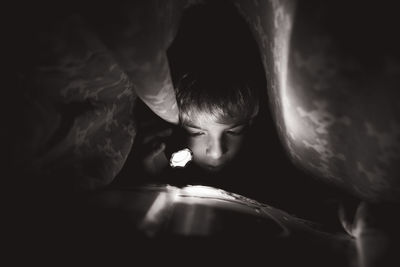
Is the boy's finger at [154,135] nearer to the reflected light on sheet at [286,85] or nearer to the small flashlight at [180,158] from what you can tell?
the small flashlight at [180,158]

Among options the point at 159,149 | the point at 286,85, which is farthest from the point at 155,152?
the point at 286,85

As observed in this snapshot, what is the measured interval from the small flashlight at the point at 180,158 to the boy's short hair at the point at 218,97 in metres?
0.12

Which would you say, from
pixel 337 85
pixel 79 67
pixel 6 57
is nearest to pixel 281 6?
pixel 337 85

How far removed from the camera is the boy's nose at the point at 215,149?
970mm

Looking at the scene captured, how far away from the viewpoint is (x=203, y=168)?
1.07m

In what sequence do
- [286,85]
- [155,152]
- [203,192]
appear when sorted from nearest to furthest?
[286,85] → [203,192] → [155,152]

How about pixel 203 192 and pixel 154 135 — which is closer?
Answer: pixel 203 192

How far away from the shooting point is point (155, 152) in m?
1.09

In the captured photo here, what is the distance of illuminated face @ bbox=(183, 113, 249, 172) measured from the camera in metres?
0.96

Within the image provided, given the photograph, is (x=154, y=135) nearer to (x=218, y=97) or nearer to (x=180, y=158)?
(x=180, y=158)

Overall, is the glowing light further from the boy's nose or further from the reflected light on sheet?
the reflected light on sheet

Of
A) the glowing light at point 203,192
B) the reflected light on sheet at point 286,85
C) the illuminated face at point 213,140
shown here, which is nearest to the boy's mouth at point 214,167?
the illuminated face at point 213,140

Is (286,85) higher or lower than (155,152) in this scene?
higher

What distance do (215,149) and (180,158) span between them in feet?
0.44
